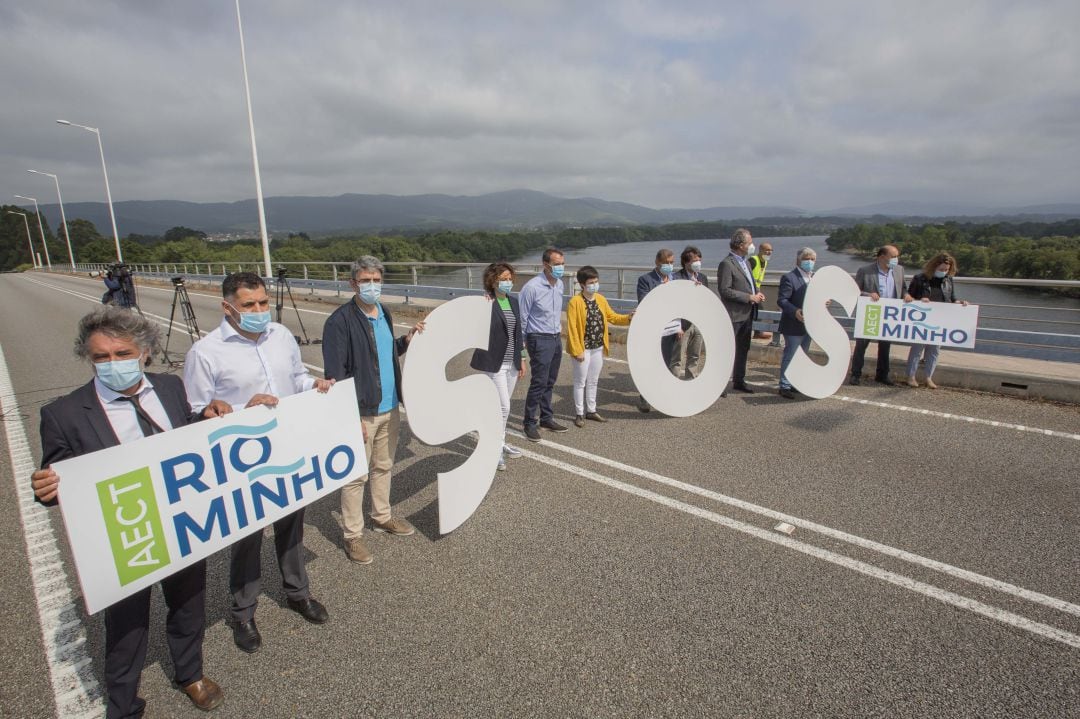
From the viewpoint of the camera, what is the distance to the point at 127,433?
7.49 feet

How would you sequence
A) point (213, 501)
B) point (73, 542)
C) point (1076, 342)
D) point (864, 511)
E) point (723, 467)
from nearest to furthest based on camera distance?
1. point (73, 542)
2. point (213, 501)
3. point (864, 511)
4. point (723, 467)
5. point (1076, 342)

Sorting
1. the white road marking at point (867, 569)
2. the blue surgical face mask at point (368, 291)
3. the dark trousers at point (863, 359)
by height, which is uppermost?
the blue surgical face mask at point (368, 291)

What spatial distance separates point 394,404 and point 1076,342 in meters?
8.56

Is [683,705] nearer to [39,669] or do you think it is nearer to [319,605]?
[319,605]

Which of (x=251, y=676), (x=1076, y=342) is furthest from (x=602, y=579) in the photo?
(x=1076, y=342)

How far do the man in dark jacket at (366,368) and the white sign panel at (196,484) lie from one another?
187 mm

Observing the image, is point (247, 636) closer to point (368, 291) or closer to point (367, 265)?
point (368, 291)

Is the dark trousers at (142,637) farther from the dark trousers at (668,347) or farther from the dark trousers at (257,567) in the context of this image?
the dark trousers at (668,347)

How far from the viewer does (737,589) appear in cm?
321

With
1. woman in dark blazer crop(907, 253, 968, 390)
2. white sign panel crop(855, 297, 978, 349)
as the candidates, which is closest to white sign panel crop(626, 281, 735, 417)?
white sign panel crop(855, 297, 978, 349)

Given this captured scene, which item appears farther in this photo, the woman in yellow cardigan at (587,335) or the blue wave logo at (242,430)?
the woman in yellow cardigan at (587,335)

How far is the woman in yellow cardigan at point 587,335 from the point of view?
5.95m

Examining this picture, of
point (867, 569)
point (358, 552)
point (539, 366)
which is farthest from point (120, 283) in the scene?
point (867, 569)

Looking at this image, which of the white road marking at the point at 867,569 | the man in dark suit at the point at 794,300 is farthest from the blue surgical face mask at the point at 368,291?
the man in dark suit at the point at 794,300
